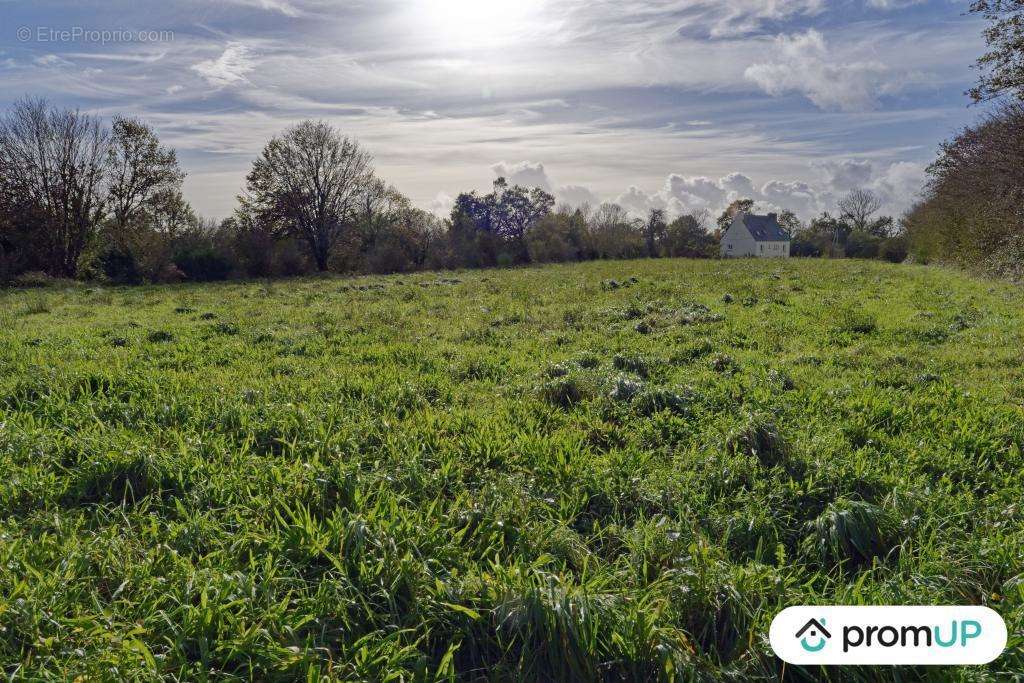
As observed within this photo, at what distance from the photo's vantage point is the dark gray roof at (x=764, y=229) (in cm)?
7706

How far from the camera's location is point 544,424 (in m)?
5.56

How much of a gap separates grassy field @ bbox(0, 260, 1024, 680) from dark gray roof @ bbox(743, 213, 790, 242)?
7552 centimetres

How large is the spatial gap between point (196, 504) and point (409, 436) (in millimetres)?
1740

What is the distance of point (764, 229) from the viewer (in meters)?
78.2

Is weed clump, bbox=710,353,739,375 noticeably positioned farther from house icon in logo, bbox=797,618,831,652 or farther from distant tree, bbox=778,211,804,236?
distant tree, bbox=778,211,804,236

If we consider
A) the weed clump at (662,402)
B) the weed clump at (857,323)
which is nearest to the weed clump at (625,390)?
the weed clump at (662,402)

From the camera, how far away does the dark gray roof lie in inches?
3034

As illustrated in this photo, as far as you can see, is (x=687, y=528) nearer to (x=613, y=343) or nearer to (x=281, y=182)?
(x=613, y=343)

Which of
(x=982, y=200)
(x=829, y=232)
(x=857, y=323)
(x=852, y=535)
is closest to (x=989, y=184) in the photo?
(x=982, y=200)

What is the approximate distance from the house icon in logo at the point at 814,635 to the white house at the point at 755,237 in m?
78.5

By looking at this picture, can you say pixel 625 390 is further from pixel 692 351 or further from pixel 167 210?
pixel 167 210

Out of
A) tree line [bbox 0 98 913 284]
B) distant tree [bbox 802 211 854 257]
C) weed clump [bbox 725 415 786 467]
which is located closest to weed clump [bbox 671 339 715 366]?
weed clump [bbox 725 415 786 467]

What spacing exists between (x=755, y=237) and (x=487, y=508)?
8185cm

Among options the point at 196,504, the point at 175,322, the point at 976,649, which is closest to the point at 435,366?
the point at 196,504
